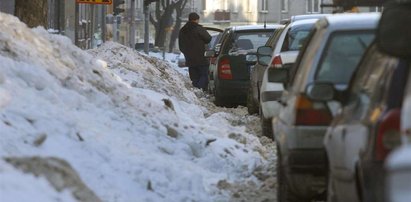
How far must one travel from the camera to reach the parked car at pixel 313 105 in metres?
6.81

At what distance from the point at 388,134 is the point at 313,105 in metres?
2.39

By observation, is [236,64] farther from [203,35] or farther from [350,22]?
[350,22]

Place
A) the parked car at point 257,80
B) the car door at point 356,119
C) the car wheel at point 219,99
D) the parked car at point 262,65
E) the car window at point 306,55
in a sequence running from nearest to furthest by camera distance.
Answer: the car door at point 356,119, the car window at point 306,55, the parked car at point 262,65, the parked car at point 257,80, the car wheel at point 219,99

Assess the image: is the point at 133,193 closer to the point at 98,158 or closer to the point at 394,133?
the point at 98,158

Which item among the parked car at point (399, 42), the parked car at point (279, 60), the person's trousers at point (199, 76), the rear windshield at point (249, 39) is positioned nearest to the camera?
the parked car at point (399, 42)

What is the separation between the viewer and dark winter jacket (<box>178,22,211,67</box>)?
66.8ft

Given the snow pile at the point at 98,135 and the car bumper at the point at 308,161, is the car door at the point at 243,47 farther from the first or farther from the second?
the car bumper at the point at 308,161

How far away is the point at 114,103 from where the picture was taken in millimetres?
9711

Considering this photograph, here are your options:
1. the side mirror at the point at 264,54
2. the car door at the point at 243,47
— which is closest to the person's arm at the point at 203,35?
the car door at the point at 243,47

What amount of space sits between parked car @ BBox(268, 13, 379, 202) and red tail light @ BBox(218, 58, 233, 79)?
9666 millimetres

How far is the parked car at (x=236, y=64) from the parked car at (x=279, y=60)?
447 centimetres

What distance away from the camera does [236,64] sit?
A: 17609 millimetres

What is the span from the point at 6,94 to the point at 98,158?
90cm

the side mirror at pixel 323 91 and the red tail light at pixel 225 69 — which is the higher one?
the side mirror at pixel 323 91
